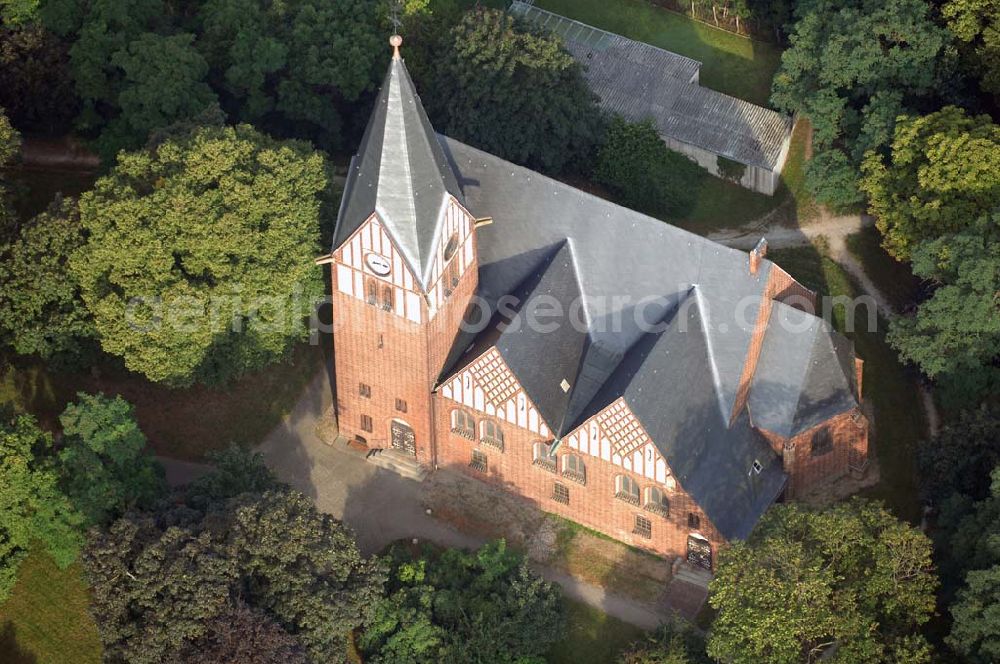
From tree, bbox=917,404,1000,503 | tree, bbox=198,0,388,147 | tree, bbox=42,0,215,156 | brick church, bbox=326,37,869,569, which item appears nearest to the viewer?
brick church, bbox=326,37,869,569

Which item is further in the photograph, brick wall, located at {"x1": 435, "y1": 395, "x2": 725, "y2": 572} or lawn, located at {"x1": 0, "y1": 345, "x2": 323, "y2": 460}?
lawn, located at {"x1": 0, "y1": 345, "x2": 323, "y2": 460}

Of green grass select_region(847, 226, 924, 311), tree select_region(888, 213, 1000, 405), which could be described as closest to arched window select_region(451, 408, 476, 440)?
tree select_region(888, 213, 1000, 405)

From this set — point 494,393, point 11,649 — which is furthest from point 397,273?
point 11,649

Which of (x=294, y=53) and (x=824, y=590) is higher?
(x=294, y=53)

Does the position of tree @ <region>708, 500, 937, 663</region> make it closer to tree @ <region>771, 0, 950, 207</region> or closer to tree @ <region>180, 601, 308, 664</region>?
tree @ <region>180, 601, 308, 664</region>

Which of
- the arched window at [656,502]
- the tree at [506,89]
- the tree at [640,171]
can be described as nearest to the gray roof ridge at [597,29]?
the tree at [640,171]

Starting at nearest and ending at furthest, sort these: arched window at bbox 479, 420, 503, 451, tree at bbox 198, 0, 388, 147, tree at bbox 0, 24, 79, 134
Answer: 1. arched window at bbox 479, 420, 503, 451
2. tree at bbox 0, 24, 79, 134
3. tree at bbox 198, 0, 388, 147

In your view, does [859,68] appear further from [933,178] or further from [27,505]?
[27,505]
